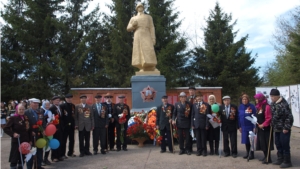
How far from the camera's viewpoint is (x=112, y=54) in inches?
827

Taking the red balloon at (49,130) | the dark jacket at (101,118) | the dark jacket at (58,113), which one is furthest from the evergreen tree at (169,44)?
the red balloon at (49,130)

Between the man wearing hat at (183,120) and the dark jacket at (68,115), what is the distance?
2584mm

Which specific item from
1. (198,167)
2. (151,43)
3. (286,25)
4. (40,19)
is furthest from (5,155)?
(286,25)

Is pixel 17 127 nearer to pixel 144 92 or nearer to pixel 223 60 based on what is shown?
pixel 144 92

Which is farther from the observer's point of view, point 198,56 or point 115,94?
point 198,56

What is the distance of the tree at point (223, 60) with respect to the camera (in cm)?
2021

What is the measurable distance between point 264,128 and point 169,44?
13518mm

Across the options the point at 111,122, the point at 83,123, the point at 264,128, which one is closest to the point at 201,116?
the point at 264,128

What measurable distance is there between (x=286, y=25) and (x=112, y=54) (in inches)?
569

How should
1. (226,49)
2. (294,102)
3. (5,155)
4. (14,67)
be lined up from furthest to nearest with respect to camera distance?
(226,49) < (14,67) < (294,102) < (5,155)

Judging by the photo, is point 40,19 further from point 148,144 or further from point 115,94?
point 148,144

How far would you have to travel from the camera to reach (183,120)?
25.1ft

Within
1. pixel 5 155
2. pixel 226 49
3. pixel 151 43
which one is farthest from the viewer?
pixel 226 49

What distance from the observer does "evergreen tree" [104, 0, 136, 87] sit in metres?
20.3
